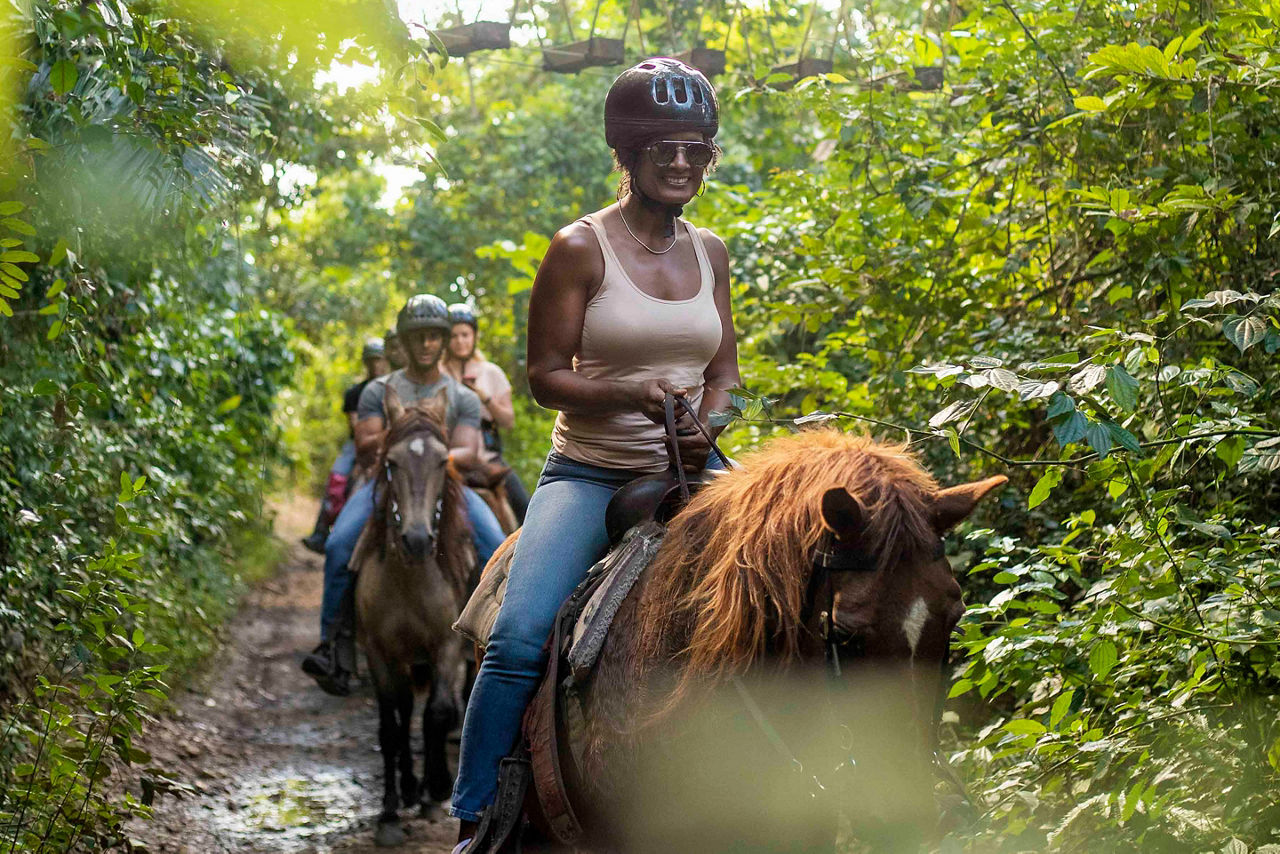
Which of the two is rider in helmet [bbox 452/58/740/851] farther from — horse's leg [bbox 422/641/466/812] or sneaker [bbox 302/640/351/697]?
sneaker [bbox 302/640/351/697]

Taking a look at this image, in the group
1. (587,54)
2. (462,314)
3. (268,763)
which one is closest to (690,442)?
(587,54)

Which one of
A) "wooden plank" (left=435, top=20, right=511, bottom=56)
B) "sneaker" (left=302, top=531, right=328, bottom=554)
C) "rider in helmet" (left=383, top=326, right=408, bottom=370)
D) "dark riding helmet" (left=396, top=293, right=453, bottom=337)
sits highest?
"wooden plank" (left=435, top=20, right=511, bottom=56)

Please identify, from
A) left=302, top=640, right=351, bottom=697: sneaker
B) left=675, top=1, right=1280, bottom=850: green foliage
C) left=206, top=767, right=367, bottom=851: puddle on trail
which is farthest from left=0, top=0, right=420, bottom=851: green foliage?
left=675, top=1, right=1280, bottom=850: green foliage

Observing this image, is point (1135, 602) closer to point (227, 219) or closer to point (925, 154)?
point (925, 154)

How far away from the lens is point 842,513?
2.58 m

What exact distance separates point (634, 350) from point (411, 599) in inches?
137

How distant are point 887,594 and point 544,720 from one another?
1.10 meters

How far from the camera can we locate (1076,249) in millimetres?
5121

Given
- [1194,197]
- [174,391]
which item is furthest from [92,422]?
[1194,197]

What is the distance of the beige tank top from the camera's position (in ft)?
11.3

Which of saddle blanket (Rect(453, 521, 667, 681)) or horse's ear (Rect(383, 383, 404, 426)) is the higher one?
horse's ear (Rect(383, 383, 404, 426))

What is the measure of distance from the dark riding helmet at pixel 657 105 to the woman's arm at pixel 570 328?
0.32 m

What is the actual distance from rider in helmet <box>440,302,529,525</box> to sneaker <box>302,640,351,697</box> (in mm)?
1815

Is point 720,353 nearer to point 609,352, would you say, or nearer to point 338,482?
point 609,352
